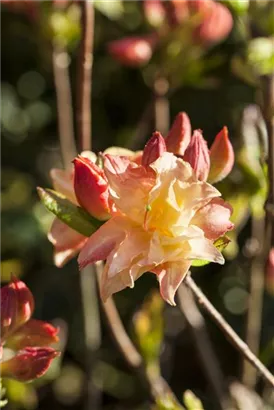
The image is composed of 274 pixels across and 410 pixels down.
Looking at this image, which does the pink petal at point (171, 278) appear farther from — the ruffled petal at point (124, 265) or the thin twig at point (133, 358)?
the thin twig at point (133, 358)

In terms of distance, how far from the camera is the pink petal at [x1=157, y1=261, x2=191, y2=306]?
3.18 feet

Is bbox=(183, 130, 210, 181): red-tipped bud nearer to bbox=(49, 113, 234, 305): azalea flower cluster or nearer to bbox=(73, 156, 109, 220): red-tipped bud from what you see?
bbox=(49, 113, 234, 305): azalea flower cluster

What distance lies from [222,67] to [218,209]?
1.46 m

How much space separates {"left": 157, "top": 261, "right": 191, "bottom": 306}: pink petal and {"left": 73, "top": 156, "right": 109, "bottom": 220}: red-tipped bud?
0.11 meters

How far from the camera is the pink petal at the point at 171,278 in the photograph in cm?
97

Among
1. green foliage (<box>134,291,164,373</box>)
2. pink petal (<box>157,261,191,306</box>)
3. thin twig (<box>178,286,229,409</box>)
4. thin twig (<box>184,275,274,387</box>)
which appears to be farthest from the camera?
thin twig (<box>178,286,229,409</box>)

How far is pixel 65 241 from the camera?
1.14 metres

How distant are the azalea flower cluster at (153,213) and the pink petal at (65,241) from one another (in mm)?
108

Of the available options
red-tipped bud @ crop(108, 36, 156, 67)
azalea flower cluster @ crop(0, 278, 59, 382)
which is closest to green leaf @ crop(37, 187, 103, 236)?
azalea flower cluster @ crop(0, 278, 59, 382)

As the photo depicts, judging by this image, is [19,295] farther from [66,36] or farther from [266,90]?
[66,36]

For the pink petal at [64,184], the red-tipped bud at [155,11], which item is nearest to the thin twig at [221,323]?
the pink petal at [64,184]

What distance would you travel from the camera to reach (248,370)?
63.7 inches

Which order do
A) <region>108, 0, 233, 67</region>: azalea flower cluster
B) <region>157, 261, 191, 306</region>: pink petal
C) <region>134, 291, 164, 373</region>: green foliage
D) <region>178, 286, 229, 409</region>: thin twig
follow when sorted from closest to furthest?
<region>157, 261, 191, 306</region>: pink petal, <region>134, 291, 164, 373</region>: green foliage, <region>178, 286, 229, 409</region>: thin twig, <region>108, 0, 233, 67</region>: azalea flower cluster

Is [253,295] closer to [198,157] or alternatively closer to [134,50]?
[134,50]
